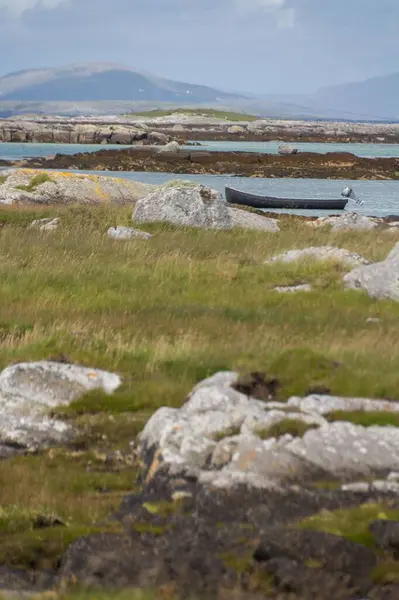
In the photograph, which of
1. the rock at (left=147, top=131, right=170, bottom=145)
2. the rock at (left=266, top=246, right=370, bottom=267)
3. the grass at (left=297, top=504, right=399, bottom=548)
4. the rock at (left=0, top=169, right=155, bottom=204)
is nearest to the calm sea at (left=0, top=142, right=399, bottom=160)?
the rock at (left=147, top=131, right=170, bottom=145)

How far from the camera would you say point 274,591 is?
15.7 feet

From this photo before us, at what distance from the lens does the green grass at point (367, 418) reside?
786cm

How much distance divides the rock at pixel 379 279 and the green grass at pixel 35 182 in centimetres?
2373

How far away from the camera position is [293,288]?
17.4 meters

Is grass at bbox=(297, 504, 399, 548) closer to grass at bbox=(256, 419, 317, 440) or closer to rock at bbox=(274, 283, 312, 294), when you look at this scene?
grass at bbox=(256, 419, 317, 440)

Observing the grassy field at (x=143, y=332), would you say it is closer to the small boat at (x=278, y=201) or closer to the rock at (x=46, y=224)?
the rock at (x=46, y=224)

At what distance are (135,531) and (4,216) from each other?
80.6 ft

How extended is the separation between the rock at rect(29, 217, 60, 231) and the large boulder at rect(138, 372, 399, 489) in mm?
18940

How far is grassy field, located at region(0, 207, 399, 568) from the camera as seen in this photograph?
304 inches

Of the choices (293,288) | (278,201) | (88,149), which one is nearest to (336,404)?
(293,288)

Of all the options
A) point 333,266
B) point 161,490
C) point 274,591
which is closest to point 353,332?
point 333,266

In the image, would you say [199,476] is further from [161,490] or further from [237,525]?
[237,525]

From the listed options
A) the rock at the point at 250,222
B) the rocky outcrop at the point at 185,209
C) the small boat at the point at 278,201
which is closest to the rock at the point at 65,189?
the rock at the point at 250,222

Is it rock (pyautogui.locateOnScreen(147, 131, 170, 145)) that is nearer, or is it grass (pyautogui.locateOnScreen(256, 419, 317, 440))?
grass (pyautogui.locateOnScreen(256, 419, 317, 440))
